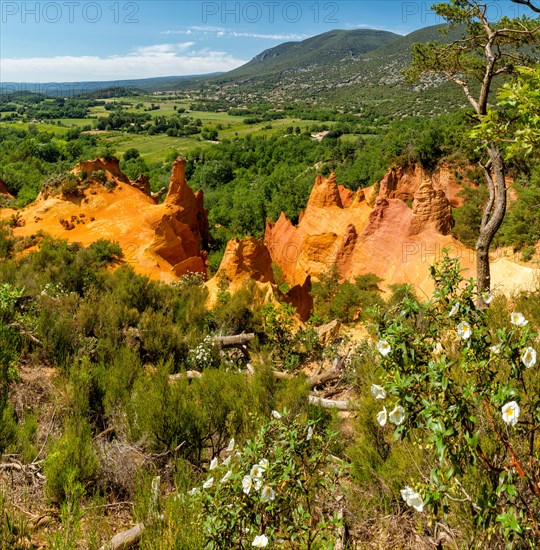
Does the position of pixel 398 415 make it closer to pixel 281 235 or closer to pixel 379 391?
pixel 379 391

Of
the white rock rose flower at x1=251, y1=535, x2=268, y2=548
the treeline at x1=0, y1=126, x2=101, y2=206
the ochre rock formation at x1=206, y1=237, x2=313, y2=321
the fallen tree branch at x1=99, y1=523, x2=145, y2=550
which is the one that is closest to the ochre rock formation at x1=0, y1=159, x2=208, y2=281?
the ochre rock formation at x1=206, y1=237, x2=313, y2=321

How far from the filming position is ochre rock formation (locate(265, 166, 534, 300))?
17808 millimetres

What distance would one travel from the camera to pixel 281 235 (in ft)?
94.1

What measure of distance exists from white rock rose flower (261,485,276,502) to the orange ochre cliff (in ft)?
31.9

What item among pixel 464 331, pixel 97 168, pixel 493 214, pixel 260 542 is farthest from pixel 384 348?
pixel 97 168

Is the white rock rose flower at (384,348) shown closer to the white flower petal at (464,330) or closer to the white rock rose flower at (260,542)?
the white flower petal at (464,330)

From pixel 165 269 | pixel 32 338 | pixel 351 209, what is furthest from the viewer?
pixel 351 209

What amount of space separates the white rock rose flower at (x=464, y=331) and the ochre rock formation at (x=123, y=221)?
1381 centimetres

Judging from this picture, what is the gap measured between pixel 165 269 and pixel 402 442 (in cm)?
1434

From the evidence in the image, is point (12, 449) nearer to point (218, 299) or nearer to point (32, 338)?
point (32, 338)

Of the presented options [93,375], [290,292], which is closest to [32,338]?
[93,375]

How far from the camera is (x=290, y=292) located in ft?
58.4

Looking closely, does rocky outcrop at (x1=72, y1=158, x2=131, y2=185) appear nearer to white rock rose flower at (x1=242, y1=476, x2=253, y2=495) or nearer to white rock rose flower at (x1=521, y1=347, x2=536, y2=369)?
white rock rose flower at (x1=242, y1=476, x2=253, y2=495)

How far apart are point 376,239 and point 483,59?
11.6 m
